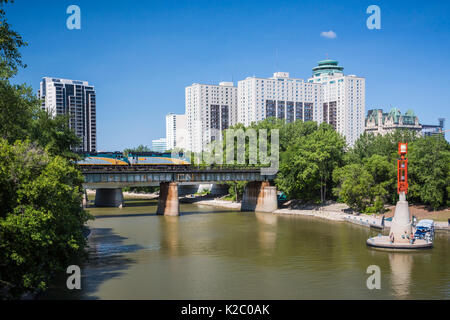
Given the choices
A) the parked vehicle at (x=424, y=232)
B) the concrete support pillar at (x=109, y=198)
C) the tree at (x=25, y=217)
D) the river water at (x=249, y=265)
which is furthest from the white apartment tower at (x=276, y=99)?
the tree at (x=25, y=217)

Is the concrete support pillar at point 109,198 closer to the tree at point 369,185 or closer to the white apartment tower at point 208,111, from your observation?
the tree at point 369,185

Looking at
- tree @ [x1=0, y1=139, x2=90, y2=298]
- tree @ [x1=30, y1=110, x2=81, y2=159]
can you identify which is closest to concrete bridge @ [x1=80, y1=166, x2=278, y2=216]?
tree @ [x1=30, y1=110, x2=81, y2=159]

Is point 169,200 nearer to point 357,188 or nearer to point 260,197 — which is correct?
point 260,197

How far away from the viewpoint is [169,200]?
71.6 m

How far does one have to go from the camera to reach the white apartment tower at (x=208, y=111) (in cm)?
18688

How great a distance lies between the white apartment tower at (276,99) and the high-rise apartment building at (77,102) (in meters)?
54.2

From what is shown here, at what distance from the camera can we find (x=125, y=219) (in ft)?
219

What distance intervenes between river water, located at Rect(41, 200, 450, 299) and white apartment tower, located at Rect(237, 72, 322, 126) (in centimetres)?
12032

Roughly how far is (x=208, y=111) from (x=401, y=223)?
150 metres

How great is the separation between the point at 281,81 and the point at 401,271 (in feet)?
493

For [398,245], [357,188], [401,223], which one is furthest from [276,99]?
[398,245]

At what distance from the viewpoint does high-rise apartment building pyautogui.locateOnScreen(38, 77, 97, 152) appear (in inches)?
6555
